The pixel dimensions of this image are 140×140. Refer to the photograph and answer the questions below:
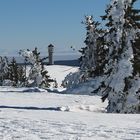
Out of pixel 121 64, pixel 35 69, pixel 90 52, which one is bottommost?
pixel 35 69

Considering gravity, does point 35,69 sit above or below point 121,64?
below

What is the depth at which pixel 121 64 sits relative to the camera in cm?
2717

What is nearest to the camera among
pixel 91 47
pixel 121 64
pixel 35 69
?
pixel 121 64

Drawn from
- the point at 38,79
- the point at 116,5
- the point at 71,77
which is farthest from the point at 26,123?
the point at 38,79

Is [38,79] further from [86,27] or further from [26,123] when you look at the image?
[26,123]

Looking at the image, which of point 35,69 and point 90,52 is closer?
point 90,52

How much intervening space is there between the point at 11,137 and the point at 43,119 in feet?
13.6

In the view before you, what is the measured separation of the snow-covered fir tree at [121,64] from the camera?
89.9 feet

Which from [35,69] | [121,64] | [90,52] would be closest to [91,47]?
[90,52]

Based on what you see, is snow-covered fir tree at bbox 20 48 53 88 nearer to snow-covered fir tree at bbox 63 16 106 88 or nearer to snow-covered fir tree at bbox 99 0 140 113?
snow-covered fir tree at bbox 63 16 106 88

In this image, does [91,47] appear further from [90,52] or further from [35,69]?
[35,69]

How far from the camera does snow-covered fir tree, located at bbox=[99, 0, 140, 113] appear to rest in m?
27.4

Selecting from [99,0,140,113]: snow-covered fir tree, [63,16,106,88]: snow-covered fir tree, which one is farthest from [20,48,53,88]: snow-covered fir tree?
[99,0,140,113]: snow-covered fir tree

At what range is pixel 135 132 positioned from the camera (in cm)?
1378
